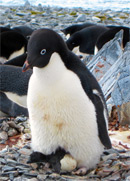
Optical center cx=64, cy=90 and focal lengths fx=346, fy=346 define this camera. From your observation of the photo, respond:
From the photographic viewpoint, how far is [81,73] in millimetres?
2537

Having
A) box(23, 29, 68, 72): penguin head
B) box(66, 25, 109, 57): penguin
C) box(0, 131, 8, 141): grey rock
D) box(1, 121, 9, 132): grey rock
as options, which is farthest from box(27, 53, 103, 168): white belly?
box(66, 25, 109, 57): penguin

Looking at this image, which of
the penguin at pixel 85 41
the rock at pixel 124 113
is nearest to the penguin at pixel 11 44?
the penguin at pixel 85 41

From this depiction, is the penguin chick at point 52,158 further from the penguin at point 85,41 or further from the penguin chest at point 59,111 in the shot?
the penguin at point 85,41

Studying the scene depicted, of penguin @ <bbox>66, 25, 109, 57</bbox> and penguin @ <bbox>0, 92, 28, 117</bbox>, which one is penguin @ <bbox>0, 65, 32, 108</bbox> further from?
penguin @ <bbox>66, 25, 109, 57</bbox>

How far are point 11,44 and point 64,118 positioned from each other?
15.7ft

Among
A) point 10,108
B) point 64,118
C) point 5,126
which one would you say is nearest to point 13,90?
point 10,108

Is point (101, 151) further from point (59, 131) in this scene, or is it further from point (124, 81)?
point (124, 81)

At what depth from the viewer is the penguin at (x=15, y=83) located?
13.1 ft

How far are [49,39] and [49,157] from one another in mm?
909

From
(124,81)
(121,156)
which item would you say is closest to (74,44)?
(124,81)

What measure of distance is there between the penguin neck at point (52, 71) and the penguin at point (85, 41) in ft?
19.1

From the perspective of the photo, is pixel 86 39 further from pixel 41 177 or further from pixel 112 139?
pixel 41 177

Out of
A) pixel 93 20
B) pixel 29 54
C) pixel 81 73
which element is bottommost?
pixel 93 20

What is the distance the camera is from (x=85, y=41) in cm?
827
